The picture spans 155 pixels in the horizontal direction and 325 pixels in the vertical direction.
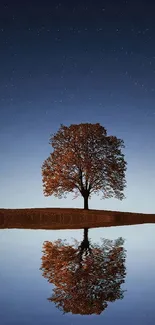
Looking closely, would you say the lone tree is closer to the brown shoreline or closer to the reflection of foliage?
the brown shoreline

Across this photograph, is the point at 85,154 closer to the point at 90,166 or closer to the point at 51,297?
the point at 90,166

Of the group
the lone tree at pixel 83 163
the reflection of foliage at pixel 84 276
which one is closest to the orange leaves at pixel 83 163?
the lone tree at pixel 83 163

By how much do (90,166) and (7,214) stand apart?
474 inches

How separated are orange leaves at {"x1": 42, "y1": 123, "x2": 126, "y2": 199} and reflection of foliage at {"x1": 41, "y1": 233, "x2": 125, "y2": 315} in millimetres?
34687

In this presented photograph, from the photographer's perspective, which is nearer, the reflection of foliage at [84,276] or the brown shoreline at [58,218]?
the reflection of foliage at [84,276]

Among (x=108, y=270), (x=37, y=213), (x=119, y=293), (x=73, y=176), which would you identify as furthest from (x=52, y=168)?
(x=119, y=293)

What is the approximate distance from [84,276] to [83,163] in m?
42.3

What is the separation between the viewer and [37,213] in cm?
5206

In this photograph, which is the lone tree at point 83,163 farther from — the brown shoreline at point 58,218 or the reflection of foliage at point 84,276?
the reflection of foliage at point 84,276

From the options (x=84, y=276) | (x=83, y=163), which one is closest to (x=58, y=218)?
(x=83, y=163)

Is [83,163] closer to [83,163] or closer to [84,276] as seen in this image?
[83,163]

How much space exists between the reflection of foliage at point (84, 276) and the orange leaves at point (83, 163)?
34687 millimetres

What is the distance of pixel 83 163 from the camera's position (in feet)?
182

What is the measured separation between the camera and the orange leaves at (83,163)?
55.2 m
